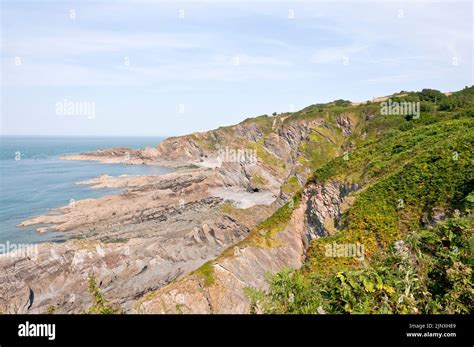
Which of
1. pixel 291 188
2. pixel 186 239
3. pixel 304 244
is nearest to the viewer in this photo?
pixel 304 244

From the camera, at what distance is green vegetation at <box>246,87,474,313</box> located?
779 centimetres

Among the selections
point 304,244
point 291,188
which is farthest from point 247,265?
point 291,188

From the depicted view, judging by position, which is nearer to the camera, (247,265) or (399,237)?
(399,237)

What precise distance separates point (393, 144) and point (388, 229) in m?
A: 15.3

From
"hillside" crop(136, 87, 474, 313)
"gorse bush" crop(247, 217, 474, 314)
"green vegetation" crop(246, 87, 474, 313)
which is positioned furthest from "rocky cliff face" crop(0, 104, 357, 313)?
"gorse bush" crop(247, 217, 474, 314)

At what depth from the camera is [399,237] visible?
2014 cm

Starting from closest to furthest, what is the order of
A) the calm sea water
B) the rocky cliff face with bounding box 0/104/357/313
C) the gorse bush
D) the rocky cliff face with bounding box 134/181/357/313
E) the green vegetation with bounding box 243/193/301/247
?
the gorse bush → the rocky cliff face with bounding box 134/181/357/313 → the rocky cliff face with bounding box 0/104/357/313 → the green vegetation with bounding box 243/193/301/247 → the calm sea water

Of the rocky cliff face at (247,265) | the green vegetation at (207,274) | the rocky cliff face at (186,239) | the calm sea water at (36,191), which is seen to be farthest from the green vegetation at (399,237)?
the calm sea water at (36,191)

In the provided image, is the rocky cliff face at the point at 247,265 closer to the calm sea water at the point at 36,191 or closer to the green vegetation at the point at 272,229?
the green vegetation at the point at 272,229

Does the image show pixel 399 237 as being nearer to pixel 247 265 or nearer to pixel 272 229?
pixel 247 265

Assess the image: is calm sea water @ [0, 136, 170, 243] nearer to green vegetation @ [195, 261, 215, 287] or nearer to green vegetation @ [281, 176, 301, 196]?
green vegetation @ [281, 176, 301, 196]
